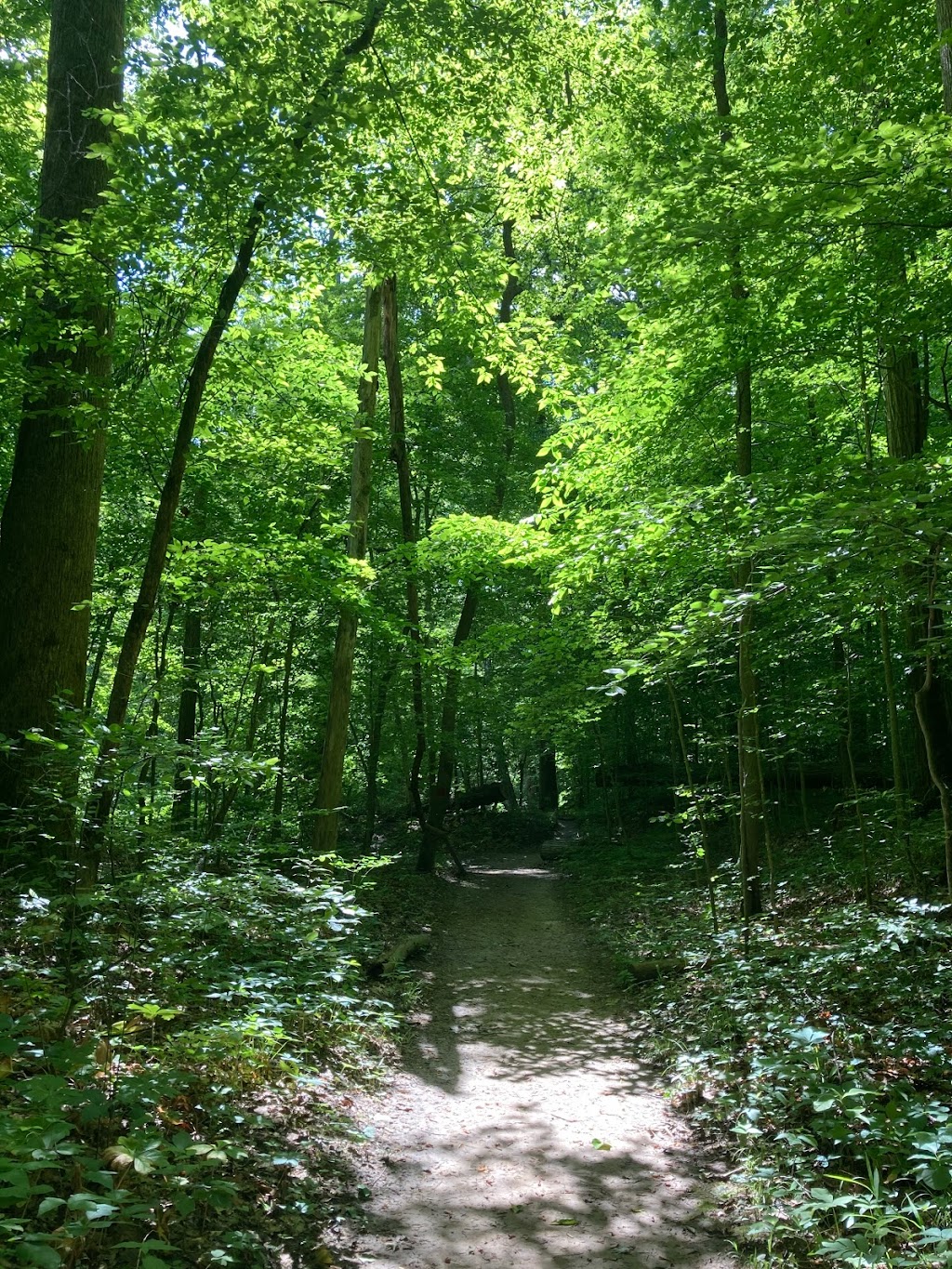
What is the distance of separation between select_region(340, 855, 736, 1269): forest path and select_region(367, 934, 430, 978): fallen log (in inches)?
22.1

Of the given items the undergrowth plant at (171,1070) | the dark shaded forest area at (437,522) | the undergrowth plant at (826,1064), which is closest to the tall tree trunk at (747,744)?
the dark shaded forest area at (437,522)

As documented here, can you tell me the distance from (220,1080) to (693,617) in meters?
3.75

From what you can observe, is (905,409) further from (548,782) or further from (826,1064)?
(548,782)

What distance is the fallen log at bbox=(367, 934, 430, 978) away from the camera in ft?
27.6

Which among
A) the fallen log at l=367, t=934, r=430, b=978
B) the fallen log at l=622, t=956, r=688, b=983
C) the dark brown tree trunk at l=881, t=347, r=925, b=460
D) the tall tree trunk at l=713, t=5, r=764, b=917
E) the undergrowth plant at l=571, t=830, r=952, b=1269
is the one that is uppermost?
the dark brown tree trunk at l=881, t=347, r=925, b=460

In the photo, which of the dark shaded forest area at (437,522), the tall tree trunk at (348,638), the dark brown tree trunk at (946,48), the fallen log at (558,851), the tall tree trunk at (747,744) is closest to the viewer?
the dark shaded forest area at (437,522)

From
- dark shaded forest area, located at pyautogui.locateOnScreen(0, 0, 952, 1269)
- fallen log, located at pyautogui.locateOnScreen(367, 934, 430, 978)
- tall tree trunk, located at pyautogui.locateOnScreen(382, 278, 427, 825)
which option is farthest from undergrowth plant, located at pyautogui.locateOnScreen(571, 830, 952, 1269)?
tall tree trunk, located at pyautogui.locateOnScreen(382, 278, 427, 825)

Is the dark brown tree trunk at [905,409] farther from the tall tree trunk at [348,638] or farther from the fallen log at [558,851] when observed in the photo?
the fallen log at [558,851]

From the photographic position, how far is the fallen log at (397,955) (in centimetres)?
841

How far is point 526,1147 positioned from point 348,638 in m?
7.25

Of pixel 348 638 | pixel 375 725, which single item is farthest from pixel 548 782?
pixel 348 638

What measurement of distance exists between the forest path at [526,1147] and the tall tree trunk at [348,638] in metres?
2.88

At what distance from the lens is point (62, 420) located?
6.02 m

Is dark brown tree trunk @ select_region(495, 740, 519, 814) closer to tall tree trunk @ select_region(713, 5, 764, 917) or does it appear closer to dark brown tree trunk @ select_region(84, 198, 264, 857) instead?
tall tree trunk @ select_region(713, 5, 764, 917)
